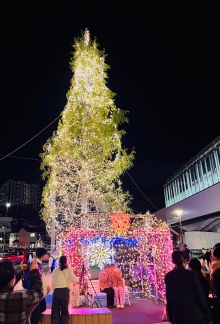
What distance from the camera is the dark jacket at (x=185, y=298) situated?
3042mm

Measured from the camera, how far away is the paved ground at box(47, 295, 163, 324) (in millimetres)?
6350

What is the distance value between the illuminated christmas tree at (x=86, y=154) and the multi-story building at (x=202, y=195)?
9.36 meters

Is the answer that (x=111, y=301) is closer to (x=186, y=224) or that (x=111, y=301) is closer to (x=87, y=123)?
(x=87, y=123)

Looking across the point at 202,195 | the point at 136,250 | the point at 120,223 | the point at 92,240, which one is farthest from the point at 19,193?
the point at 120,223

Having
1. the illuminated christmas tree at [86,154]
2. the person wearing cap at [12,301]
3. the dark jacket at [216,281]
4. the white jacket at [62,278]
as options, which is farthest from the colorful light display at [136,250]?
the person wearing cap at [12,301]

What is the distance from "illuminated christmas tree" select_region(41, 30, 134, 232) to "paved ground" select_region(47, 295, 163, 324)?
20.0 feet

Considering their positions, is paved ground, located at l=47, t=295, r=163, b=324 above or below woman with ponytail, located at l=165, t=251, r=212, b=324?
below

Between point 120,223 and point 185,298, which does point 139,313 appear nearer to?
point 120,223

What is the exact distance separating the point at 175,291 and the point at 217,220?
20.9 m

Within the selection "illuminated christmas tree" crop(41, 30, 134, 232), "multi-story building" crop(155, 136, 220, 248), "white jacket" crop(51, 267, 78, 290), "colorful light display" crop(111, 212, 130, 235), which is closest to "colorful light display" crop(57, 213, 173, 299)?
"colorful light display" crop(111, 212, 130, 235)

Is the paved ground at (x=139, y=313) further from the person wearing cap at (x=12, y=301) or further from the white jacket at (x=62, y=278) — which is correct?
the person wearing cap at (x=12, y=301)

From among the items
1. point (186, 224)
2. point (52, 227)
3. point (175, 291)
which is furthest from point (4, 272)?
point (186, 224)

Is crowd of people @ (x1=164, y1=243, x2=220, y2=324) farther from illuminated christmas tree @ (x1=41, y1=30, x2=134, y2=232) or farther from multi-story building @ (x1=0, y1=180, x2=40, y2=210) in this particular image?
multi-story building @ (x1=0, y1=180, x2=40, y2=210)

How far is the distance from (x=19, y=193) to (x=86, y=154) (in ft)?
251
